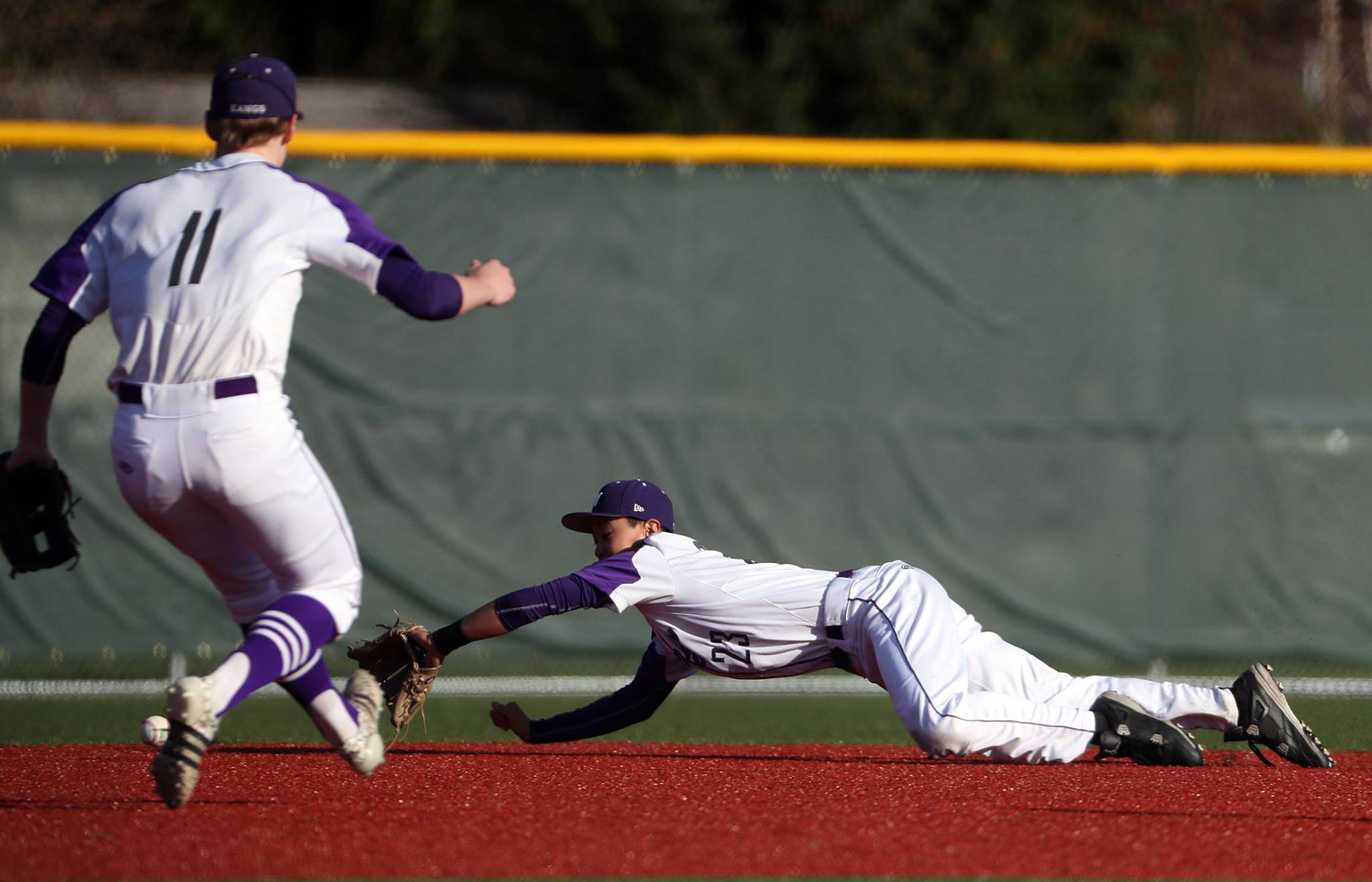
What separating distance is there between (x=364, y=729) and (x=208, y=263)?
119cm

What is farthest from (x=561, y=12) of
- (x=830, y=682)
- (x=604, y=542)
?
(x=604, y=542)

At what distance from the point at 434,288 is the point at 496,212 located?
14.0 feet

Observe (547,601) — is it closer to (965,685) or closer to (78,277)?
(965,685)

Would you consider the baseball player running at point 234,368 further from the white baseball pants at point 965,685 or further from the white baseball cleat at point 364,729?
the white baseball pants at point 965,685

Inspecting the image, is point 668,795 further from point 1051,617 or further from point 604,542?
point 1051,617

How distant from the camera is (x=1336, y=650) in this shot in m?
7.98

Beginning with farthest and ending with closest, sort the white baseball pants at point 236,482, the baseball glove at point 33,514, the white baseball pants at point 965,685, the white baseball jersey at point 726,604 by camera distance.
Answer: the white baseball jersey at point 726,604
the white baseball pants at point 965,685
the baseball glove at point 33,514
the white baseball pants at point 236,482

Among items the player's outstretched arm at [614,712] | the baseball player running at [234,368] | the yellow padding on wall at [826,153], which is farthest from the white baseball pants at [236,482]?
the yellow padding on wall at [826,153]

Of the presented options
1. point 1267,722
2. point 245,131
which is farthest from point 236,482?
point 1267,722

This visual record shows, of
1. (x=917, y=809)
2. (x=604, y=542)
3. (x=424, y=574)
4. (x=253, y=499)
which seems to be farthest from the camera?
(x=424, y=574)

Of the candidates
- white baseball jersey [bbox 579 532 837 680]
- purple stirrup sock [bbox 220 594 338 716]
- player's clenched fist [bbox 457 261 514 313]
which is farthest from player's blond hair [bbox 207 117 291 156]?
white baseball jersey [bbox 579 532 837 680]

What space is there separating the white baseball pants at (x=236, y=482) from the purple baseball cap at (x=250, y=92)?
678 mm

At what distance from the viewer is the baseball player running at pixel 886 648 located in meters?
4.67

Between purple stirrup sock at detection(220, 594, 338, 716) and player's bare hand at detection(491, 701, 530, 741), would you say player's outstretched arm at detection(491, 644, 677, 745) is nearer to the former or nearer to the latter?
player's bare hand at detection(491, 701, 530, 741)
